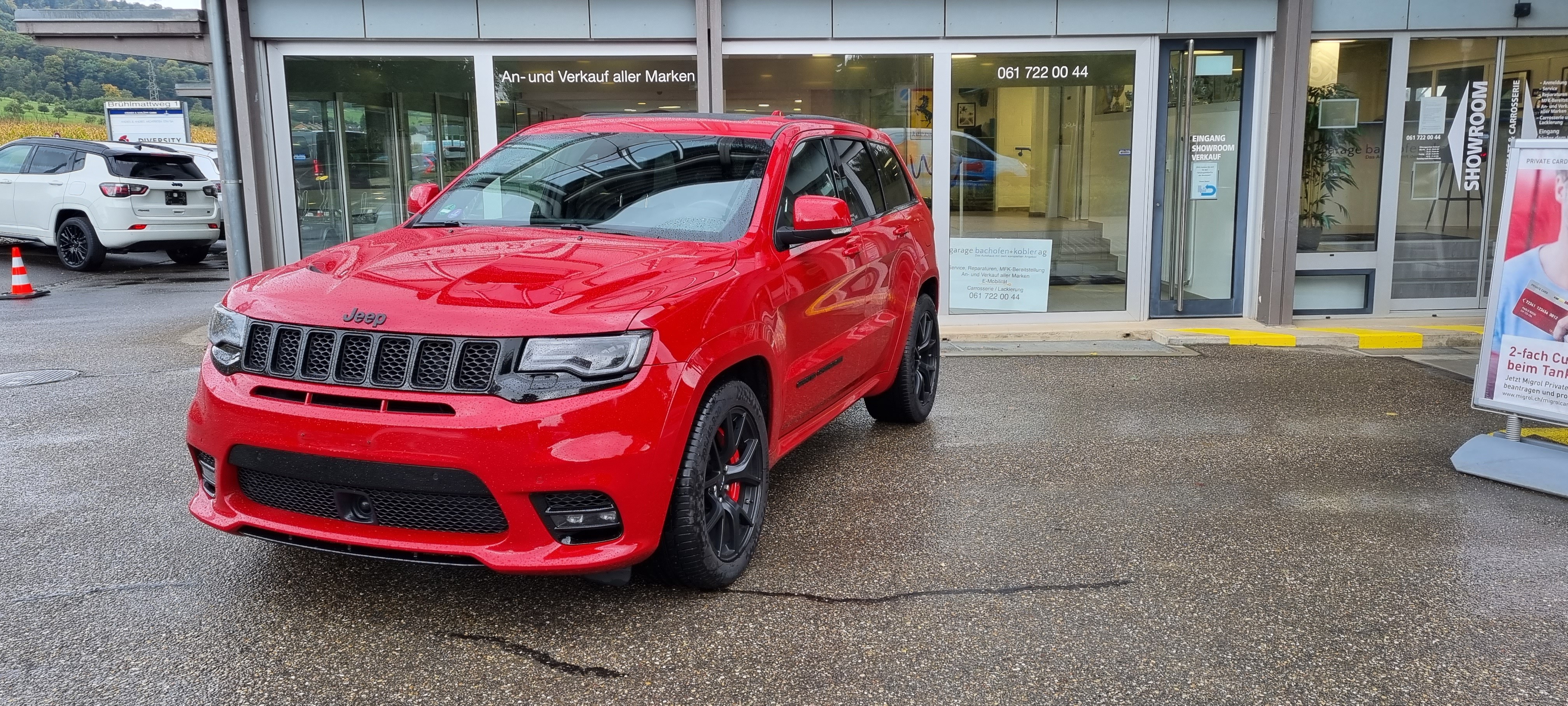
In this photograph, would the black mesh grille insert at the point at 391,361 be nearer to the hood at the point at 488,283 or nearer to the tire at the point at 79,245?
the hood at the point at 488,283

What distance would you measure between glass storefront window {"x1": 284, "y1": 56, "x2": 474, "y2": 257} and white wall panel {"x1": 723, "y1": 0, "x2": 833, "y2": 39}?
7.70ft

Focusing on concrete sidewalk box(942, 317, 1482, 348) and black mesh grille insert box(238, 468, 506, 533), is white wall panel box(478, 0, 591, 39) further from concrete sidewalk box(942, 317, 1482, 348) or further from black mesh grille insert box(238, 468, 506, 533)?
black mesh grille insert box(238, 468, 506, 533)

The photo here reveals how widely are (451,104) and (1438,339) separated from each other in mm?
8730

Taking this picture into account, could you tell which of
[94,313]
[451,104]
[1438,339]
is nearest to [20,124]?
[94,313]

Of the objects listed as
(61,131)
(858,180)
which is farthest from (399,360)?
(61,131)

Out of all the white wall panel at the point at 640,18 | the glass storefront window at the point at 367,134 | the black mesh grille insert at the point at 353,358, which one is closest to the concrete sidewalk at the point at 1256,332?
the white wall panel at the point at 640,18

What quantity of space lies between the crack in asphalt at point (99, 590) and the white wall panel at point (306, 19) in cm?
689

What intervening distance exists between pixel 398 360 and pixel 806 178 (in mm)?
2252

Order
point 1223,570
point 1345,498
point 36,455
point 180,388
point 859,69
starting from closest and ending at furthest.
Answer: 1. point 1223,570
2. point 1345,498
3. point 36,455
4. point 180,388
5. point 859,69

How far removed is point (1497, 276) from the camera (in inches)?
233

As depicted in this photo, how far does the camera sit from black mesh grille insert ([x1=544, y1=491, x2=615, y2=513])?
137 inches

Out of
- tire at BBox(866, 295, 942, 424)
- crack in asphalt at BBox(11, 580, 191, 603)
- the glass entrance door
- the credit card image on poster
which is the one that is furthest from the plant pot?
crack in asphalt at BBox(11, 580, 191, 603)

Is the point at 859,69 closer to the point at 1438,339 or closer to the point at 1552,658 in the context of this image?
the point at 1438,339

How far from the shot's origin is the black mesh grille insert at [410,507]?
3473 millimetres
